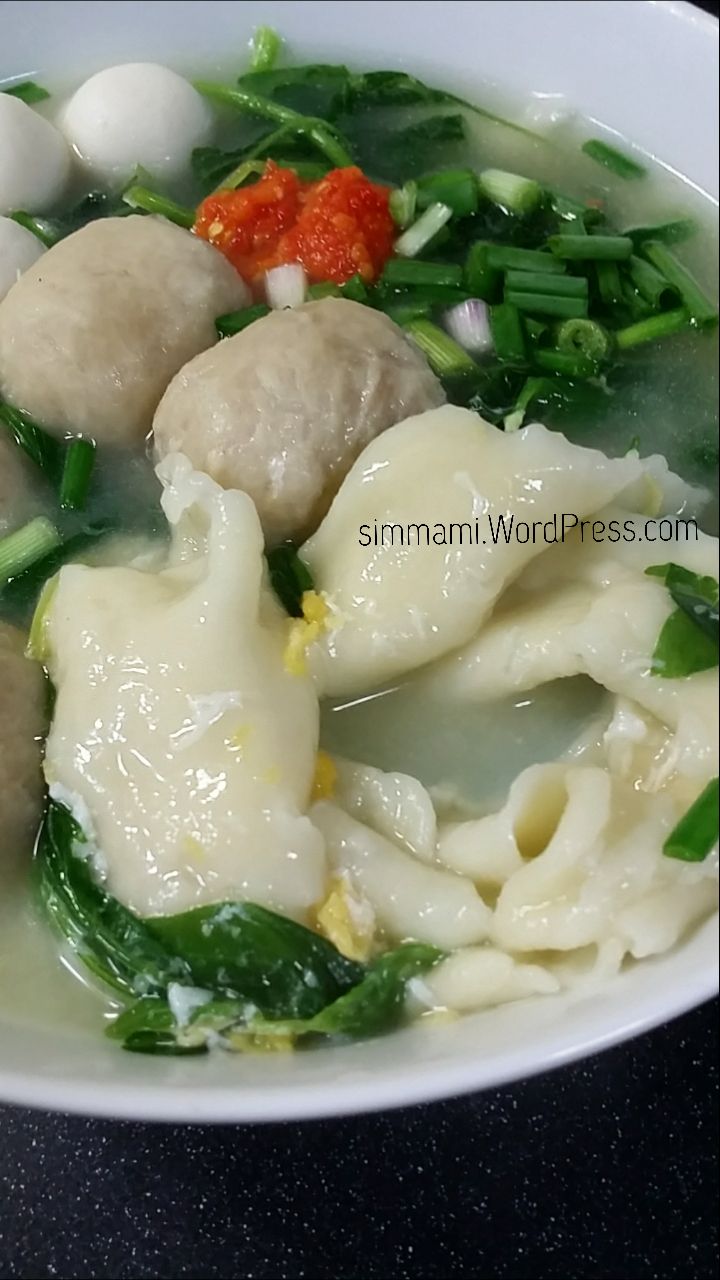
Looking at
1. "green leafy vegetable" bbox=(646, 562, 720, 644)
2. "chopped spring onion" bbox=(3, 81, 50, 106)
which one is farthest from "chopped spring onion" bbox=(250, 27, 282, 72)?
"green leafy vegetable" bbox=(646, 562, 720, 644)

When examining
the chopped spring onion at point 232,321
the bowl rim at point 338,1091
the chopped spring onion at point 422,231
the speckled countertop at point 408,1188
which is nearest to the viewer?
the bowl rim at point 338,1091

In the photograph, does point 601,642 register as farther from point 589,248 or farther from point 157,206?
point 157,206

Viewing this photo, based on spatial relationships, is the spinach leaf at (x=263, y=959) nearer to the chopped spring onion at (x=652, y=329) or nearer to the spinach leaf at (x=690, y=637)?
the spinach leaf at (x=690, y=637)

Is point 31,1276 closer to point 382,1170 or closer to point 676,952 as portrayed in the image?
point 382,1170

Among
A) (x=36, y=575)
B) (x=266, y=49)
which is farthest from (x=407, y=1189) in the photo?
(x=266, y=49)

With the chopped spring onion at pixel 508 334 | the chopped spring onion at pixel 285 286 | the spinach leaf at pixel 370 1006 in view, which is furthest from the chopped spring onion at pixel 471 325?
the spinach leaf at pixel 370 1006

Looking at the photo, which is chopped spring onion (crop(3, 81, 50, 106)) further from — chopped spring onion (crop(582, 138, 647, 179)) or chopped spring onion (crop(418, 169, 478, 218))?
chopped spring onion (crop(582, 138, 647, 179))
